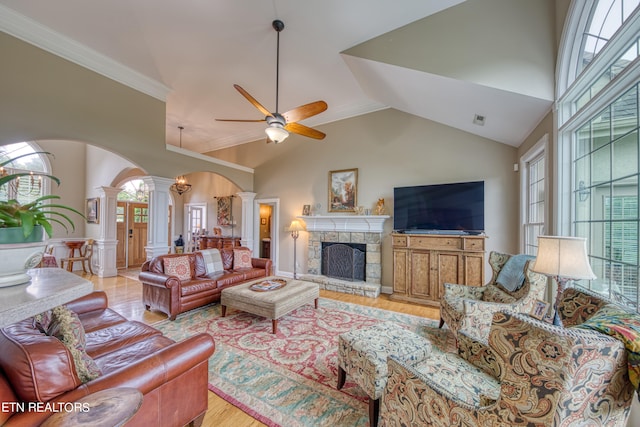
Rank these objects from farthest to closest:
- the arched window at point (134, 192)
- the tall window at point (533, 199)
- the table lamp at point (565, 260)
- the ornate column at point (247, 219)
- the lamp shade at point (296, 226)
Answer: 1. the arched window at point (134, 192)
2. the ornate column at point (247, 219)
3. the lamp shade at point (296, 226)
4. the tall window at point (533, 199)
5. the table lamp at point (565, 260)

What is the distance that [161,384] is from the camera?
1.38 metres

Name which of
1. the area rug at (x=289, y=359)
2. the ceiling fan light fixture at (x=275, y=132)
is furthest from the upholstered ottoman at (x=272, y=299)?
the ceiling fan light fixture at (x=275, y=132)

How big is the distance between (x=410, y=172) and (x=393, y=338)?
11.0ft

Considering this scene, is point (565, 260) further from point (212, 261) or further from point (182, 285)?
point (212, 261)

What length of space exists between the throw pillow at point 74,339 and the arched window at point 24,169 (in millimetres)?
6572

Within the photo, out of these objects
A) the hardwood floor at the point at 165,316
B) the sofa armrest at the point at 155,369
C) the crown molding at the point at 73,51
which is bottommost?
the hardwood floor at the point at 165,316

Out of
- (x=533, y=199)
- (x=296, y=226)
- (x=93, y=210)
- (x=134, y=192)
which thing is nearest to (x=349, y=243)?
(x=296, y=226)

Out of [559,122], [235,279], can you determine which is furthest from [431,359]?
[235,279]

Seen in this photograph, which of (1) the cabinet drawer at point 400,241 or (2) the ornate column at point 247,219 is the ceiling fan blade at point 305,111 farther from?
(2) the ornate column at point 247,219

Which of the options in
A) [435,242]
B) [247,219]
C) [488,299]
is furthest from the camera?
[247,219]

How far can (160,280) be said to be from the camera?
11.1 feet

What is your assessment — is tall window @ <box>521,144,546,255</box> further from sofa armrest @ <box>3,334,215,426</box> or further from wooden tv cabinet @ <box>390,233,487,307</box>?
sofa armrest @ <box>3,334,215,426</box>

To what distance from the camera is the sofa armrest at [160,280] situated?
3.33 m

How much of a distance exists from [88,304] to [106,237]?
15.6 ft
